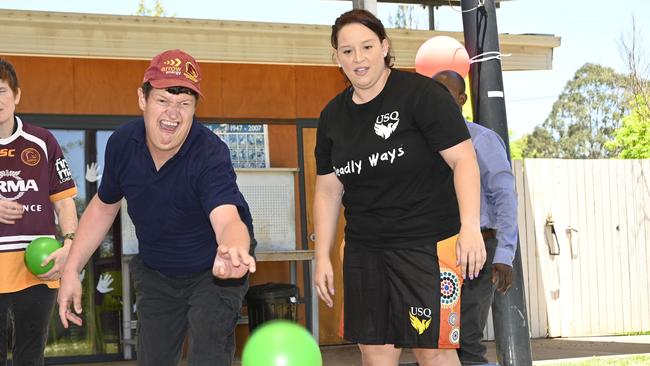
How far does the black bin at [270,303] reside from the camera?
378 inches

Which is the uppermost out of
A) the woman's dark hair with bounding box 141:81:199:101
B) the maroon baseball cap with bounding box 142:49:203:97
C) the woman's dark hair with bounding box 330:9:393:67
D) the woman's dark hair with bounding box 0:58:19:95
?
the woman's dark hair with bounding box 330:9:393:67

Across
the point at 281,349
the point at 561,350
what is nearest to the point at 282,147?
the point at 561,350

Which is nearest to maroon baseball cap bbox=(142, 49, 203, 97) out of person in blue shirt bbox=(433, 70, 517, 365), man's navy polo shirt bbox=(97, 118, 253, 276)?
man's navy polo shirt bbox=(97, 118, 253, 276)

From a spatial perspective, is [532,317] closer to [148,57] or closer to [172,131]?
[148,57]

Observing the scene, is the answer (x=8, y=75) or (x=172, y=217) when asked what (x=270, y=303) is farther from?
(x=172, y=217)

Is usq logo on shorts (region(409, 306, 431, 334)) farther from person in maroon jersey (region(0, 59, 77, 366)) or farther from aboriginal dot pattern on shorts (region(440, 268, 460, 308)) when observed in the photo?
person in maroon jersey (region(0, 59, 77, 366))

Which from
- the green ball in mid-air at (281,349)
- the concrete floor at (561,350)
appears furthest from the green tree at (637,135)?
the green ball in mid-air at (281,349)

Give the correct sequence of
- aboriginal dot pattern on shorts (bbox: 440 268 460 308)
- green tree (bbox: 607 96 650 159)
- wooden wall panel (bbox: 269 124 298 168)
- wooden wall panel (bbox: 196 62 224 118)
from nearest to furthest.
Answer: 1. aboriginal dot pattern on shorts (bbox: 440 268 460 308)
2. wooden wall panel (bbox: 196 62 224 118)
3. wooden wall panel (bbox: 269 124 298 168)
4. green tree (bbox: 607 96 650 159)

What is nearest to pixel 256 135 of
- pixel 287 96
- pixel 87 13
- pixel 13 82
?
pixel 287 96

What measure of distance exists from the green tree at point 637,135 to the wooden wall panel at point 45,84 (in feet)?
77.0

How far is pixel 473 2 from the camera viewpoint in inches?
247

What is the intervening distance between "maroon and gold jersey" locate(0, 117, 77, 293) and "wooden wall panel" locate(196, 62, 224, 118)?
18.2 ft

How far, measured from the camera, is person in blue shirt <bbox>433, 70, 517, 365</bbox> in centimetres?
503

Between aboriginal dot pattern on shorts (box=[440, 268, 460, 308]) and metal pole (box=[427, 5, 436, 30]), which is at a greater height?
metal pole (box=[427, 5, 436, 30])
